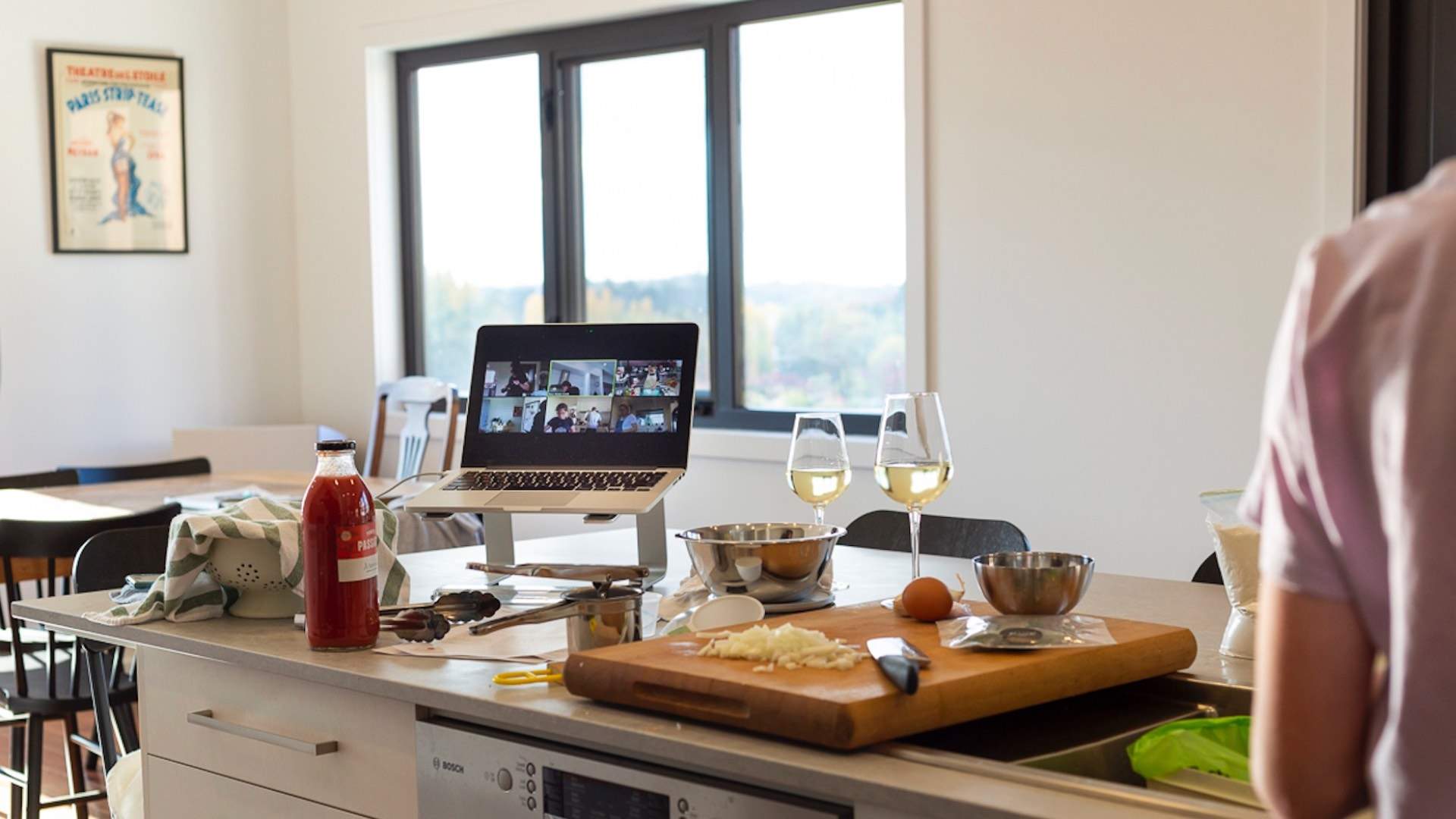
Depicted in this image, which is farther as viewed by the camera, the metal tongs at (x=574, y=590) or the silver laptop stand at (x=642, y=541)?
the silver laptop stand at (x=642, y=541)

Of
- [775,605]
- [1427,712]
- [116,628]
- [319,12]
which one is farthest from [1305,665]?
[319,12]

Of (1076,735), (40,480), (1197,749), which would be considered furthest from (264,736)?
(40,480)

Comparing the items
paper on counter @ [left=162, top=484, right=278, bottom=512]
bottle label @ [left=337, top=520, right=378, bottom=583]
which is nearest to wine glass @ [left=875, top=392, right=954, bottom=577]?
bottle label @ [left=337, top=520, right=378, bottom=583]

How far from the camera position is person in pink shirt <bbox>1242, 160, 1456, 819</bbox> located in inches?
26.1

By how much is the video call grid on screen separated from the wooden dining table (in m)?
1.35

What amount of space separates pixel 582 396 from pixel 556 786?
936mm

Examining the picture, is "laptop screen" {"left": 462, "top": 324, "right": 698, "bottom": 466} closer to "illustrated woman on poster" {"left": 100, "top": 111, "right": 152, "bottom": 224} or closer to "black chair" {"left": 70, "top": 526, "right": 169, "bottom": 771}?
"black chair" {"left": 70, "top": 526, "right": 169, "bottom": 771}

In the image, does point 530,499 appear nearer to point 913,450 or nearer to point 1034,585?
point 913,450

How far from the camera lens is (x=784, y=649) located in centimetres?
128

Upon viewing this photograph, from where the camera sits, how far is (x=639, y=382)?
7.16 ft

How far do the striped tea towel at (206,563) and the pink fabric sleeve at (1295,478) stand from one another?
4.18 ft

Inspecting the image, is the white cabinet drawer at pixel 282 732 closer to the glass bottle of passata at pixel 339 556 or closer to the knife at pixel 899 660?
the glass bottle of passata at pixel 339 556

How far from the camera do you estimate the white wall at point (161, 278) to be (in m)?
5.42

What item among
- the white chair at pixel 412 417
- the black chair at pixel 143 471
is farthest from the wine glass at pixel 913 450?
the white chair at pixel 412 417
